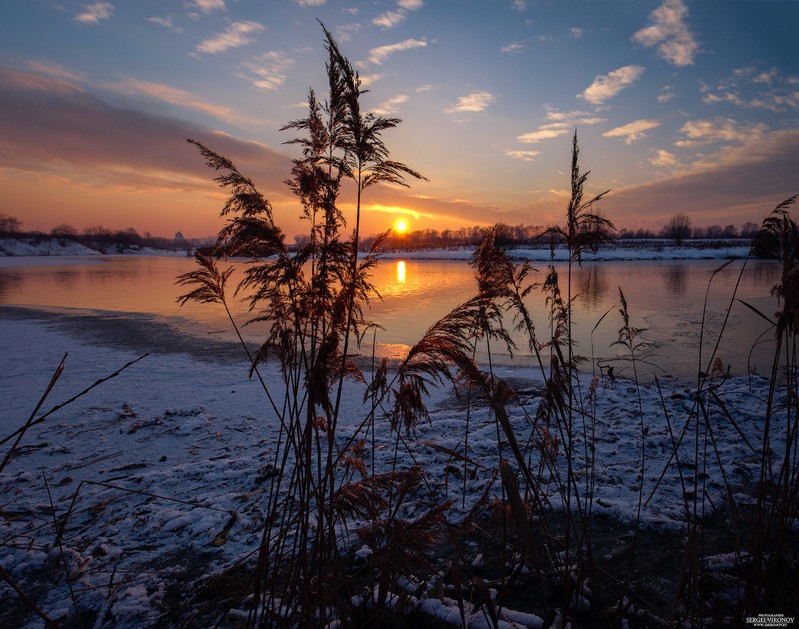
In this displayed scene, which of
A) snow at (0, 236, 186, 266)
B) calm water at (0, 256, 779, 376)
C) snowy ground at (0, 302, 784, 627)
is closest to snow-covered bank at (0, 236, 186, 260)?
snow at (0, 236, 186, 266)

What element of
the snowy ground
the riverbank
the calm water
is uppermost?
the riverbank

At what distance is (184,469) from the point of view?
5.39 metres

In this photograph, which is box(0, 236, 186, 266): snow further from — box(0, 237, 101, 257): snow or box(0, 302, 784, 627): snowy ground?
→ box(0, 302, 784, 627): snowy ground

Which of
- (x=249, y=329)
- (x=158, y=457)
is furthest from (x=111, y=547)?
(x=249, y=329)

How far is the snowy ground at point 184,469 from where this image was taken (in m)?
3.58

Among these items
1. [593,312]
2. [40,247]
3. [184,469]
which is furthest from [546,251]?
[40,247]

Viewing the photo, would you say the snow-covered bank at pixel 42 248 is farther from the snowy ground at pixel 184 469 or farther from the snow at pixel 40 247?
the snowy ground at pixel 184 469

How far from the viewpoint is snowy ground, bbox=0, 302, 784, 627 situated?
3.58 metres

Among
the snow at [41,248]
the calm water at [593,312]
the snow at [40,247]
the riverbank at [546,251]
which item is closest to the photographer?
the calm water at [593,312]

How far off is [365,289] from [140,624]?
9.82ft

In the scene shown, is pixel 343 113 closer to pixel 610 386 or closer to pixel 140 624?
pixel 140 624

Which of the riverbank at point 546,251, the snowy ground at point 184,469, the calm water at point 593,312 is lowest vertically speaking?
the snowy ground at point 184,469

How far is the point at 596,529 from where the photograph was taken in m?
4.07

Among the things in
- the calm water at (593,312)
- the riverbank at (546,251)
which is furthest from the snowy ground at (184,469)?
the riverbank at (546,251)
